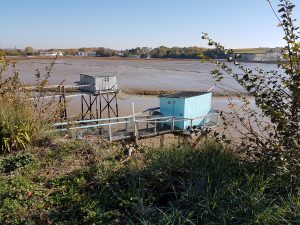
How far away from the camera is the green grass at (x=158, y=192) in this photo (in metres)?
2.83

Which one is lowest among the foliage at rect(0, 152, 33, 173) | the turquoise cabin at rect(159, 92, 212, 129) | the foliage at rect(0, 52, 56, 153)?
the turquoise cabin at rect(159, 92, 212, 129)

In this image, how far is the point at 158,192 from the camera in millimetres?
3342

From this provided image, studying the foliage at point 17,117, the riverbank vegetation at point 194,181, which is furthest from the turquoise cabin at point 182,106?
the riverbank vegetation at point 194,181

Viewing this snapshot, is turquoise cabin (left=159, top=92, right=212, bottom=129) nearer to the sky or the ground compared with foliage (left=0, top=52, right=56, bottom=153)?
nearer to the ground

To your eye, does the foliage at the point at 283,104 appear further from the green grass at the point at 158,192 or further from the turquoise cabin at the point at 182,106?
the turquoise cabin at the point at 182,106

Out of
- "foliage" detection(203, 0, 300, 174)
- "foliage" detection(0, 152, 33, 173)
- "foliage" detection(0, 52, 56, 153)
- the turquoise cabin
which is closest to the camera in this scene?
"foliage" detection(203, 0, 300, 174)

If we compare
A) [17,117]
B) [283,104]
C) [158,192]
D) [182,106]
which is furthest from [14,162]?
[182,106]

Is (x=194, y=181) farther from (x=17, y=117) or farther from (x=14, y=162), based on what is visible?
(x=17, y=117)

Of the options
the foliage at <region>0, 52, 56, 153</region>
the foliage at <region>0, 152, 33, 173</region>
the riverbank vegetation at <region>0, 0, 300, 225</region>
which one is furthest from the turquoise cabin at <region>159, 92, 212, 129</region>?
the riverbank vegetation at <region>0, 0, 300, 225</region>

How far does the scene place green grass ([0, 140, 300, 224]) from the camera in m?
2.83

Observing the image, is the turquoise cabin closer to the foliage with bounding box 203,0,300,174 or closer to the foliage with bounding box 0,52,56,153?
the foliage with bounding box 0,52,56,153

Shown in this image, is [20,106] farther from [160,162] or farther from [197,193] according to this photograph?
[197,193]

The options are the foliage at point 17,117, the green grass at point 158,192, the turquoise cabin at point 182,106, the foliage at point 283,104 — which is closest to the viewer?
the green grass at point 158,192

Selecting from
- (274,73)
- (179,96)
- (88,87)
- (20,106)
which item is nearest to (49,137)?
(20,106)
